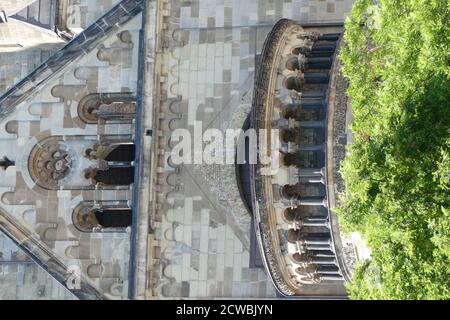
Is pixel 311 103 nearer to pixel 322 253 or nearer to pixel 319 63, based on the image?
pixel 319 63

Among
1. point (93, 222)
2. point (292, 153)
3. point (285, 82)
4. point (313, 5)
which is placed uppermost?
point (313, 5)

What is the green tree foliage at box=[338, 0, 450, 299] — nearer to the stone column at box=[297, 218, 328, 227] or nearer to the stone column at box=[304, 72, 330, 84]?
the stone column at box=[297, 218, 328, 227]

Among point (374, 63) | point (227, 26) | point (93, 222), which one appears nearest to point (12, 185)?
point (93, 222)

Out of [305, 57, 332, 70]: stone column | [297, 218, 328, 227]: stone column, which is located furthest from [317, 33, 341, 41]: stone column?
[297, 218, 328, 227]: stone column

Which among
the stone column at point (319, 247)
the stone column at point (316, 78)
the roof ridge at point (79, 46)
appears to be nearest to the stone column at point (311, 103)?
the stone column at point (316, 78)

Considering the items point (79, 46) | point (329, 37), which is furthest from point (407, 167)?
point (79, 46)

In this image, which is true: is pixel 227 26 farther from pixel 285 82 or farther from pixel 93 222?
pixel 93 222

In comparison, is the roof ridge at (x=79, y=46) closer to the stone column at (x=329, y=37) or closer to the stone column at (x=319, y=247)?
the stone column at (x=329, y=37)

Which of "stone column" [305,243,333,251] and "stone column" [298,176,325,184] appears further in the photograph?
"stone column" [305,243,333,251]
